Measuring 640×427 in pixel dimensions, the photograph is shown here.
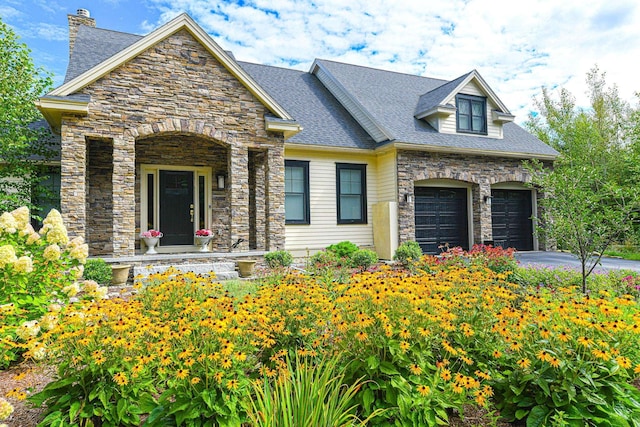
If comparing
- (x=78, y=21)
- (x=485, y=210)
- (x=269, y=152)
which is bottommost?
(x=485, y=210)

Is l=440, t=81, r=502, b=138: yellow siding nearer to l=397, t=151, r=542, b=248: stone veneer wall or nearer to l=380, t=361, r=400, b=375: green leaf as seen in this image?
l=397, t=151, r=542, b=248: stone veneer wall

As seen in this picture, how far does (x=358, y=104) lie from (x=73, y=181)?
916 cm

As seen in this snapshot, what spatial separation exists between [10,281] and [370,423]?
3495mm

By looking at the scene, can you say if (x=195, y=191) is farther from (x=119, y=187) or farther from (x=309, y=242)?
(x=309, y=242)

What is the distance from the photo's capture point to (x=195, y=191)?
1107cm

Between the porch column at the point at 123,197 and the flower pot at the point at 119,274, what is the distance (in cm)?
54

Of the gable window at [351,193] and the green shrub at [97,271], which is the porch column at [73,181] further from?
the gable window at [351,193]

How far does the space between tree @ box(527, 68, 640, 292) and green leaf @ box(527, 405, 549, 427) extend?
4.96 m

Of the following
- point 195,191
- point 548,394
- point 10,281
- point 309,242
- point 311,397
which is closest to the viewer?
point 311,397

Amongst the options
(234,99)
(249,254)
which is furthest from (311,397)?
(234,99)

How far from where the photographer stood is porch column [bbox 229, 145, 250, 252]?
9648mm

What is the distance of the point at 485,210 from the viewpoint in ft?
44.7

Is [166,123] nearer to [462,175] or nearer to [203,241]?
[203,241]

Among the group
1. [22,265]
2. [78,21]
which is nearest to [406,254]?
[22,265]
